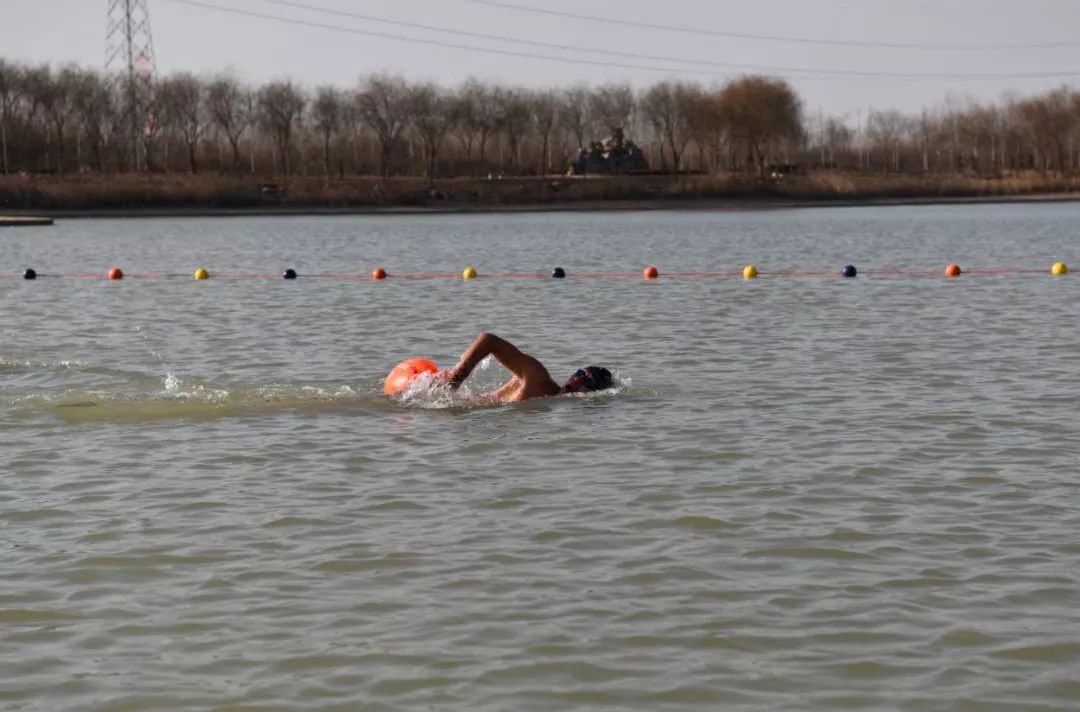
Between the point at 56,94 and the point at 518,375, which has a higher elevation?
the point at 56,94

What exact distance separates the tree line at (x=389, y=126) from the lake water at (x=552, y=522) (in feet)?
360

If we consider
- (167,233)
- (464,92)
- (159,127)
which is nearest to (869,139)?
(464,92)

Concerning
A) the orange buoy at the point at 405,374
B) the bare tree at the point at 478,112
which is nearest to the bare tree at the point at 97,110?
the bare tree at the point at 478,112

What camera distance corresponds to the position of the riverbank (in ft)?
374

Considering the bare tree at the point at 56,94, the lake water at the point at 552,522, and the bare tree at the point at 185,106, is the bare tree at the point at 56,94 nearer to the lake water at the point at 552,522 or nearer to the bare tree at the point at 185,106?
the bare tree at the point at 185,106

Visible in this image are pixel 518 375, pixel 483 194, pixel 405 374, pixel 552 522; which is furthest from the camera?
pixel 483 194

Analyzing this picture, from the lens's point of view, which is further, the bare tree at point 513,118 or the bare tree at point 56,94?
the bare tree at point 513,118

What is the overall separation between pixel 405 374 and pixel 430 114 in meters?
126

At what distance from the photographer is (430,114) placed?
142m

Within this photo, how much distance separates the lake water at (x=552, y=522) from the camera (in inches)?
344

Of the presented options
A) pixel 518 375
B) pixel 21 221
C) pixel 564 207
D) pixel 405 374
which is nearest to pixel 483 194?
pixel 564 207

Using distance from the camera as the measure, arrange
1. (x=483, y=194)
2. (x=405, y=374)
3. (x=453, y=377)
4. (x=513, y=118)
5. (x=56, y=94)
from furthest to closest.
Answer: (x=513, y=118) → (x=56, y=94) → (x=483, y=194) → (x=405, y=374) → (x=453, y=377)

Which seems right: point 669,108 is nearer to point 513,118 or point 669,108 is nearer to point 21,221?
point 513,118

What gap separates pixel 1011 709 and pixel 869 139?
593 ft
